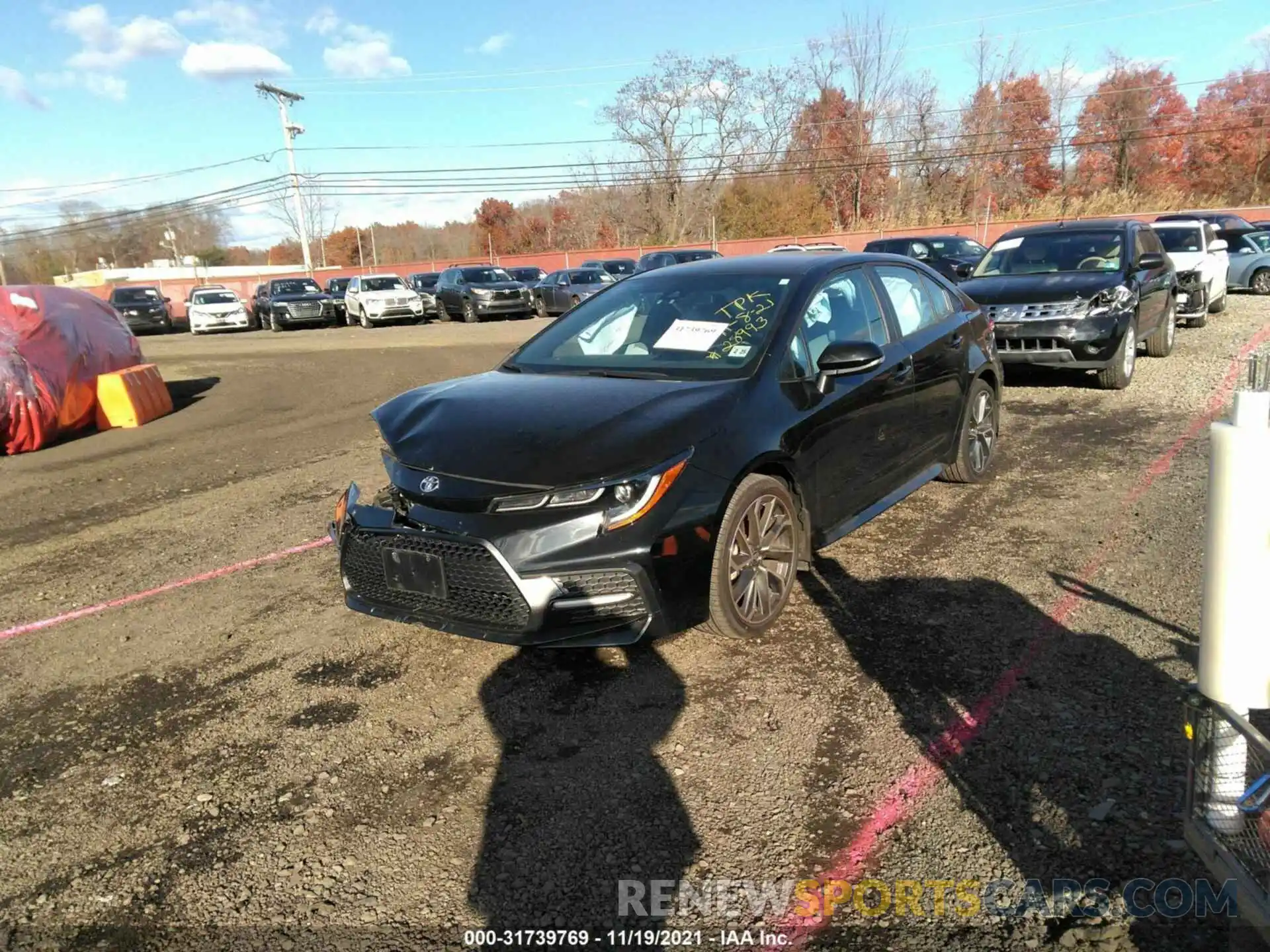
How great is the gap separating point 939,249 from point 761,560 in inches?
709

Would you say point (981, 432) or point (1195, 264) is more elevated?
point (1195, 264)

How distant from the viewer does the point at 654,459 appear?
11.0 ft

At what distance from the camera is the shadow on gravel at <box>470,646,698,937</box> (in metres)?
2.39

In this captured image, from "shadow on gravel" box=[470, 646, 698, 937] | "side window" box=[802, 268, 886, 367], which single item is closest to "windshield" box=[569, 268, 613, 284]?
"side window" box=[802, 268, 886, 367]

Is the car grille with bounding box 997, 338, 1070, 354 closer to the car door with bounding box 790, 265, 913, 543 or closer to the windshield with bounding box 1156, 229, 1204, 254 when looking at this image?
the car door with bounding box 790, 265, 913, 543

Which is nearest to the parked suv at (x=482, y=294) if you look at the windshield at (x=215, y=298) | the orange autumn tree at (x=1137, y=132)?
the windshield at (x=215, y=298)

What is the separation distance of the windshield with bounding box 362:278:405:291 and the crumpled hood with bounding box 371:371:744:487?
24.5m

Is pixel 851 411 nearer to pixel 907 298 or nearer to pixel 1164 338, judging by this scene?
pixel 907 298

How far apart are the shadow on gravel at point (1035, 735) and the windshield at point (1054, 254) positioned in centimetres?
686

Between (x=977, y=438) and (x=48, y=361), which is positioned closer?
(x=977, y=438)

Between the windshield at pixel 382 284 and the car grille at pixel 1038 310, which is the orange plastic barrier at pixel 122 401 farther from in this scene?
the windshield at pixel 382 284

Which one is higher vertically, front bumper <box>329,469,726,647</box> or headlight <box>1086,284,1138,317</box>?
headlight <box>1086,284,1138,317</box>

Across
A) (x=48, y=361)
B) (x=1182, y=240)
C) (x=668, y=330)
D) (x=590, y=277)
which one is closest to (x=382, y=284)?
(x=590, y=277)

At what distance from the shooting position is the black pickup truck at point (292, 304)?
2700 cm
